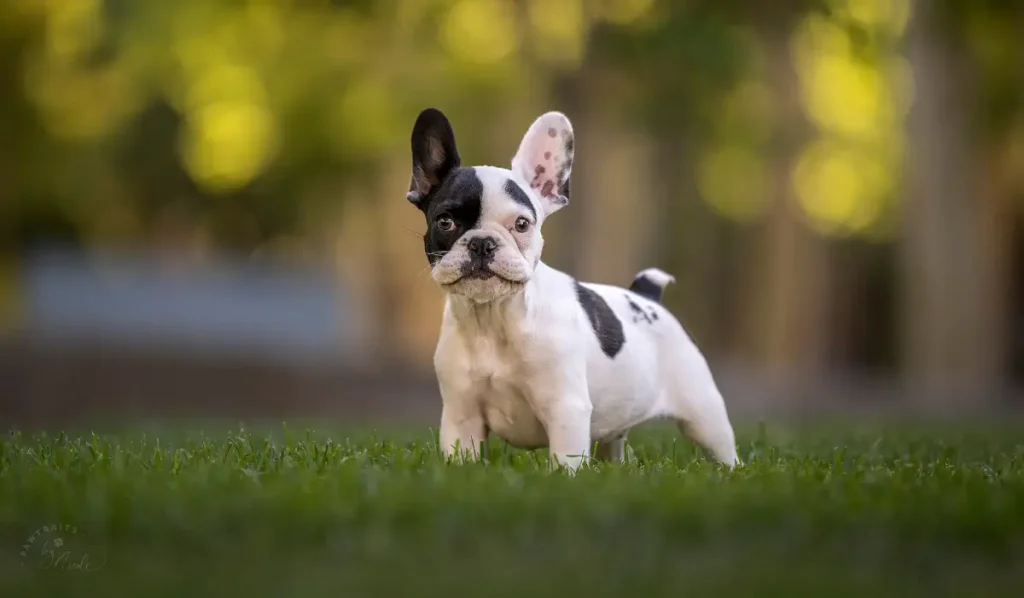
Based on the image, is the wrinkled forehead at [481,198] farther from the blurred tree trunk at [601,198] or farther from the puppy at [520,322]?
the blurred tree trunk at [601,198]

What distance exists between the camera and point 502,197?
215 inches

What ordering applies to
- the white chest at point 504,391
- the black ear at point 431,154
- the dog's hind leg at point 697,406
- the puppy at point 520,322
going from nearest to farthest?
1. the puppy at point 520,322
2. the white chest at point 504,391
3. the black ear at point 431,154
4. the dog's hind leg at point 697,406

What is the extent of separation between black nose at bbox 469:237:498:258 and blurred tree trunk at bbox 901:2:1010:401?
13.3 meters

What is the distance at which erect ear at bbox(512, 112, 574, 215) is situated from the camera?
5.82 meters

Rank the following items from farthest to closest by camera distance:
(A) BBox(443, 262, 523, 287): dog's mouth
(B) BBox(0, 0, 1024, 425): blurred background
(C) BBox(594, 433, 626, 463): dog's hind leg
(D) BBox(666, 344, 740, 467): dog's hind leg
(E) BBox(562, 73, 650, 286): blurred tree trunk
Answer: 1. (E) BBox(562, 73, 650, 286): blurred tree trunk
2. (B) BBox(0, 0, 1024, 425): blurred background
3. (C) BBox(594, 433, 626, 463): dog's hind leg
4. (D) BBox(666, 344, 740, 467): dog's hind leg
5. (A) BBox(443, 262, 523, 287): dog's mouth

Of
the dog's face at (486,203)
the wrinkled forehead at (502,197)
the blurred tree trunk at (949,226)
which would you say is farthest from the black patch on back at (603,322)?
the blurred tree trunk at (949,226)

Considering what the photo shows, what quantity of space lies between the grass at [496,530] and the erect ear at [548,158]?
126cm

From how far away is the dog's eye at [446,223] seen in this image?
5461 millimetres

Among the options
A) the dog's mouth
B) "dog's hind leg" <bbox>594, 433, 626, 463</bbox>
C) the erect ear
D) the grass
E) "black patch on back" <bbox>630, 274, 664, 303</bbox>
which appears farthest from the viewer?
"black patch on back" <bbox>630, 274, 664, 303</bbox>

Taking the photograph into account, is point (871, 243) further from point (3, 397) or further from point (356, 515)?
point (356, 515)

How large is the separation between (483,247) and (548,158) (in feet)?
2.52

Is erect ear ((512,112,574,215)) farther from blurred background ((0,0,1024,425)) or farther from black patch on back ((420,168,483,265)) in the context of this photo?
blurred background ((0,0,1024,425))

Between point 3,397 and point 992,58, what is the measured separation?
15175mm

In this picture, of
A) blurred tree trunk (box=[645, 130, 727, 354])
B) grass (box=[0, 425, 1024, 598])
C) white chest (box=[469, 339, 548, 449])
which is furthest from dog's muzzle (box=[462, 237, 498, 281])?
blurred tree trunk (box=[645, 130, 727, 354])
